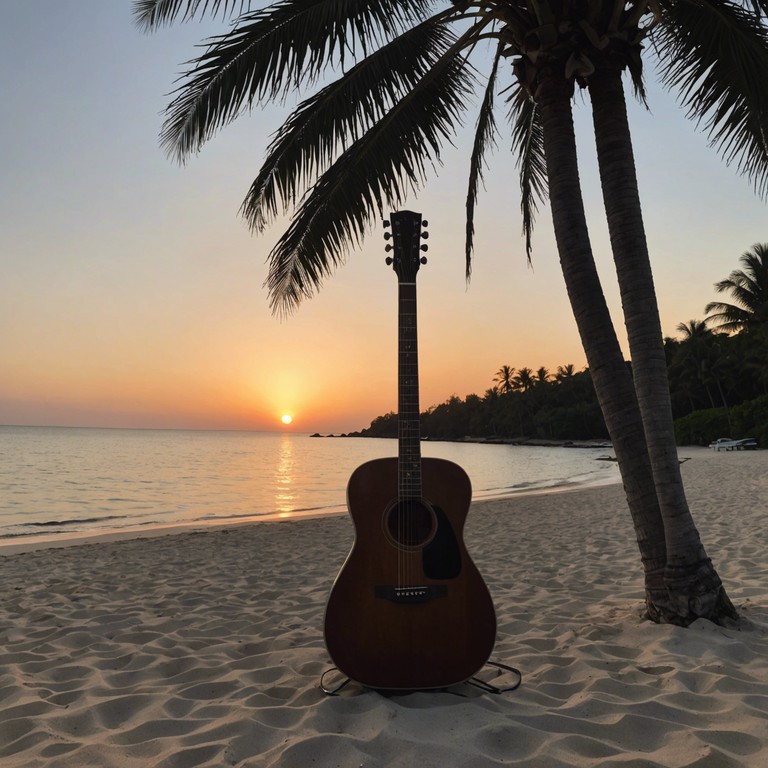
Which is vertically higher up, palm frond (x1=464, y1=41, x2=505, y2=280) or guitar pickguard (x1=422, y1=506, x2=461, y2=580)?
palm frond (x1=464, y1=41, x2=505, y2=280)

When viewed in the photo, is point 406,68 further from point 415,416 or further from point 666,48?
point 415,416

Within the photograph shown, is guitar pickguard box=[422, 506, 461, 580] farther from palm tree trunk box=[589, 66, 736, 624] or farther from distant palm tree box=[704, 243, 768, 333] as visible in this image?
distant palm tree box=[704, 243, 768, 333]

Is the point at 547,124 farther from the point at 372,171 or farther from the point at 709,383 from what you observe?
the point at 709,383

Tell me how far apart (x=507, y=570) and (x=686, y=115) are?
439 cm

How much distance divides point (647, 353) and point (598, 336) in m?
0.31

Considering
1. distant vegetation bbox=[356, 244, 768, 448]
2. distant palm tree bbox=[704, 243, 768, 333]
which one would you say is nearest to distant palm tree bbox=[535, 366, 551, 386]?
distant vegetation bbox=[356, 244, 768, 448]

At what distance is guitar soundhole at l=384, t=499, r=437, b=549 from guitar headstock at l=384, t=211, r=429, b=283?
1.13m

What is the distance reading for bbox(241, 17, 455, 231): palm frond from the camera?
483cm

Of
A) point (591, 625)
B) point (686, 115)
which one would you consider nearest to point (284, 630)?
point (591, 625)

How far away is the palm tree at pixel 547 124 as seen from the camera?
3488 mm

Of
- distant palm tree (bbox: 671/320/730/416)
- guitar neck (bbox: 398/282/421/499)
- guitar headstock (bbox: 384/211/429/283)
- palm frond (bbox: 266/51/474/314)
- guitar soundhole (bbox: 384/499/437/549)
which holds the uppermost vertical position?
distant palm tree (bbox: 671/320/730/416)

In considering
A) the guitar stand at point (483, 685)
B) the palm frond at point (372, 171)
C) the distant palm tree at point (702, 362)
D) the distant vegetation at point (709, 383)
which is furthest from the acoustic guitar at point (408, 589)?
the distant palm tree at point (702, 362)

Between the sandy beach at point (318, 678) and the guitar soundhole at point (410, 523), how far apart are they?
0.67 m

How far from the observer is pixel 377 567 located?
261 centimetres
